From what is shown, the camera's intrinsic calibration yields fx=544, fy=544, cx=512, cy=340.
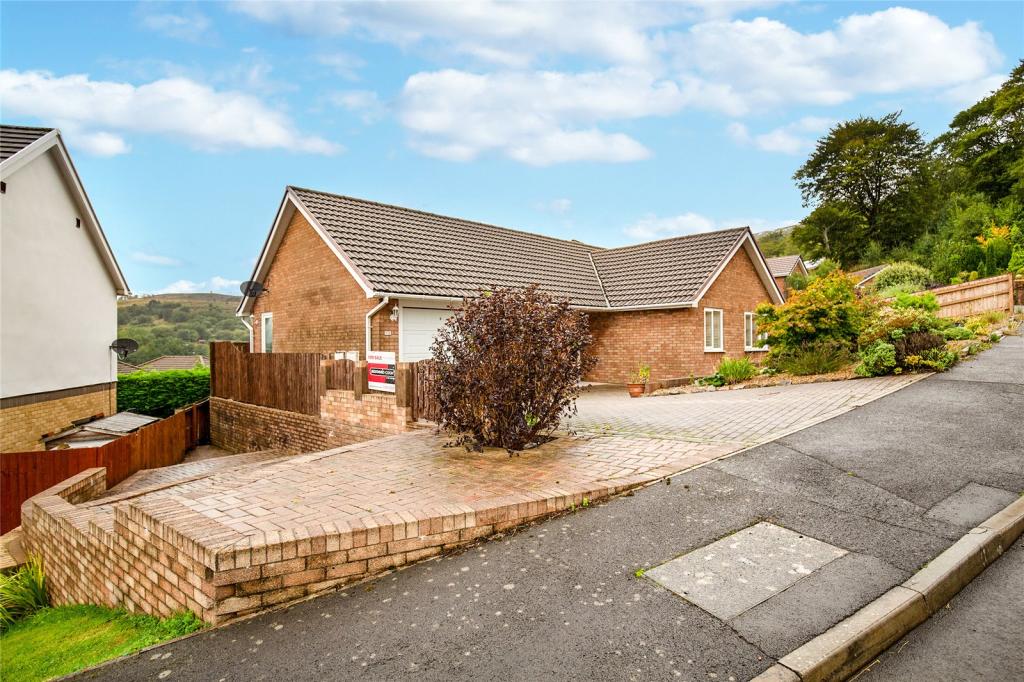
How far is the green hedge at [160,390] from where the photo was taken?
20672 millimetres

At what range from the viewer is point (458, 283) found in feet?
53.2

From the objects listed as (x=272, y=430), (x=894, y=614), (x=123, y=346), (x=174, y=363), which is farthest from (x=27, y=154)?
(x=174, y=363)

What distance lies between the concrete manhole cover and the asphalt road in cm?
9

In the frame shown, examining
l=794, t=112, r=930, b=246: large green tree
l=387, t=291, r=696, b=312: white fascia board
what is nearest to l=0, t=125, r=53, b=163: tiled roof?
l=387, t=291, r=696, b=312: white fascia board

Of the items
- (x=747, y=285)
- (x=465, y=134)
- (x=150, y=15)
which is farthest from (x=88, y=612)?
(x=465, y=134)

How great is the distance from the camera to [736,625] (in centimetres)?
333

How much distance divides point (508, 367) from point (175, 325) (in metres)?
47.3

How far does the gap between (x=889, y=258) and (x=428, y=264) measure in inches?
1905

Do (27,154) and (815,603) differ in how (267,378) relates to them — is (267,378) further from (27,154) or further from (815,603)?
(815,603)

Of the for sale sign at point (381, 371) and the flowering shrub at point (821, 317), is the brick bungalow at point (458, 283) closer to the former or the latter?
the flowering shrub at point (821, 317)

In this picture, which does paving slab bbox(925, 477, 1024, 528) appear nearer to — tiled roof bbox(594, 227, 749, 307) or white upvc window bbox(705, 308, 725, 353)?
tiled roof bbox(594, 227, 749, 307)

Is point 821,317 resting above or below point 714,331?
above

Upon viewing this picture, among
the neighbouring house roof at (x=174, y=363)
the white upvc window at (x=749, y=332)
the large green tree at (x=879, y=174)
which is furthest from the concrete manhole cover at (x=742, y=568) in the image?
the large green tree at (x=879, y=174)

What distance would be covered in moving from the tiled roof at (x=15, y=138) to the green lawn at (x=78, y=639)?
39.7ft
